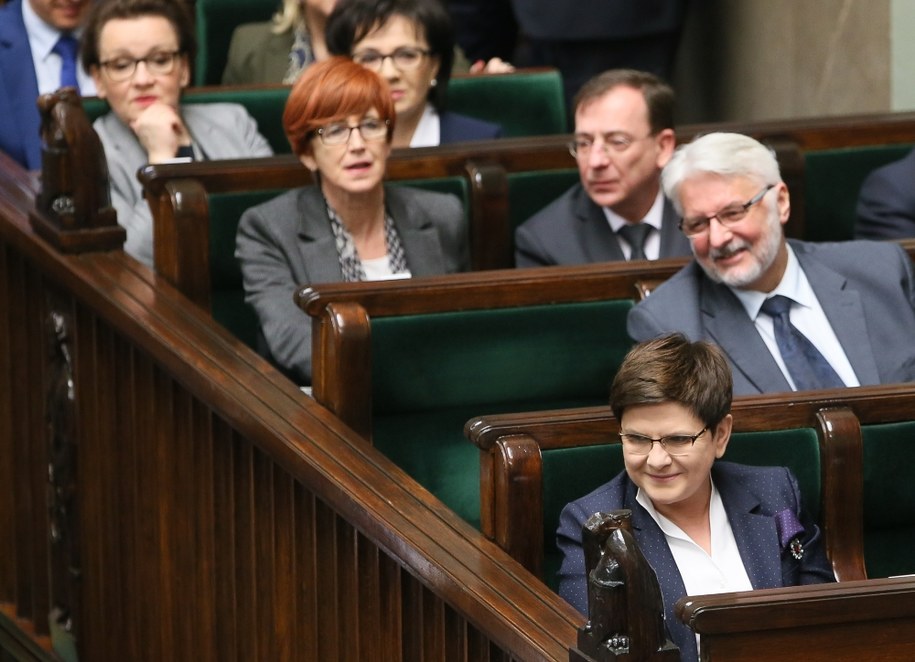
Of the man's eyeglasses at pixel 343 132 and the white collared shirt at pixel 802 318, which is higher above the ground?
the man's eyeglasses at pixel 343 132

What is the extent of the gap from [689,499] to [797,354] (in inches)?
25.8

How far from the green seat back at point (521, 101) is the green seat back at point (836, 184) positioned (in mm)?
697

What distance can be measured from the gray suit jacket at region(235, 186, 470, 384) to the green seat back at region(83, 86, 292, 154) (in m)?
0.62

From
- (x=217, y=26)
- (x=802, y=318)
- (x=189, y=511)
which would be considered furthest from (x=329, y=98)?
(x=217, y=26)

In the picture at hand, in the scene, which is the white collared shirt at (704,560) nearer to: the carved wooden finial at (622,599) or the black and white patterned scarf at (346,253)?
the carved wooden finial at (622,599)

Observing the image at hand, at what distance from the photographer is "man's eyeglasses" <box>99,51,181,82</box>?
3.60 meters

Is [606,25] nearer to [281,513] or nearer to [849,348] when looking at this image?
[849,348]

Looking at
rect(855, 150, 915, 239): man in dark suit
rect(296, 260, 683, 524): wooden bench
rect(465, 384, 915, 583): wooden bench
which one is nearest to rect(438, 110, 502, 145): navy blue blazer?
rect(855, 150, 915, 239): man in dark suit

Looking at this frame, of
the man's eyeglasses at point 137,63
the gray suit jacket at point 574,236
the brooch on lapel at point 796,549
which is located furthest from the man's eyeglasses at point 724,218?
the man's eyeglasses at point 137,63

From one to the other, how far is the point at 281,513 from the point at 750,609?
95 cm

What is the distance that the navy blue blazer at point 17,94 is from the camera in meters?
3.80

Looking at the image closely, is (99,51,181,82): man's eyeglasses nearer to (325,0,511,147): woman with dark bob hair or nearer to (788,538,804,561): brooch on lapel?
(325,0,511,147): woman with dark bob hair

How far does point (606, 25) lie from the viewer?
4.80 meters

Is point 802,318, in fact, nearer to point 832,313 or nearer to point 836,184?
point 832,313
